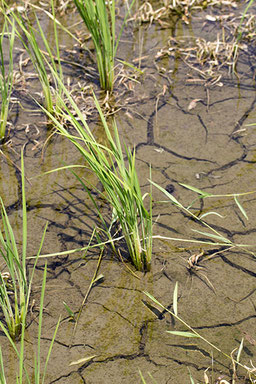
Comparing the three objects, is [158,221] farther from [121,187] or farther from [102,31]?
[102,31]

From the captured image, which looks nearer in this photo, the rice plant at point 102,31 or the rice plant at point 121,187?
the rice plant at point 121,187

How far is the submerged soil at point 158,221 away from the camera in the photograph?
1.92 metres

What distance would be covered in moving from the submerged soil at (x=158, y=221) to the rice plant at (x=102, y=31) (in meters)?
0.15

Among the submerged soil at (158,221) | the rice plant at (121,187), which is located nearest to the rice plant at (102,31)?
the submerged soil at (158,221)

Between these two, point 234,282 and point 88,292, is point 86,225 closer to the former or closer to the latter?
point 88,292

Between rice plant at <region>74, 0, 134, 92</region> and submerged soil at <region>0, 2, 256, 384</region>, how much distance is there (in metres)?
0.15

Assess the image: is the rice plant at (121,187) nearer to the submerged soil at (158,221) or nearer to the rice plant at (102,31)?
the submerged soil at (158,221)

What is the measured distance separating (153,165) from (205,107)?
0.53 meters

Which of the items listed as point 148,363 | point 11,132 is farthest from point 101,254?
point 11,132

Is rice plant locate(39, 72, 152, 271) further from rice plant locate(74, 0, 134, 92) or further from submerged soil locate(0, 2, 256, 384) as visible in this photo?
rice plant locate(74, 0, 134, 92)

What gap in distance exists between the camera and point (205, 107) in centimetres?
294

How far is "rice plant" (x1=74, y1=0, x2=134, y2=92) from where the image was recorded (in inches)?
107

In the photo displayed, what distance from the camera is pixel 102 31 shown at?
2.79m

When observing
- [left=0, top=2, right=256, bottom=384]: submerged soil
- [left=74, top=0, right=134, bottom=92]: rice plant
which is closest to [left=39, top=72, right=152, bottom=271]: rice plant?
[left=0, top=2, right=256, bottom=384]: submerged soil
